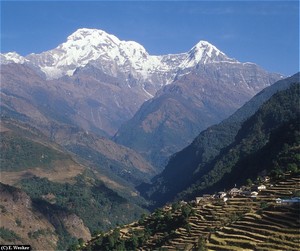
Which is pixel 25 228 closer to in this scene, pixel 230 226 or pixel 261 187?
pixel 261 187

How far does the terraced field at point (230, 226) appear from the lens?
2781 inches

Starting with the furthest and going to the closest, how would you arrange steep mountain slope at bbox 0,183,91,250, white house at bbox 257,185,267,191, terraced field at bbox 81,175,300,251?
steep mountain slope at bbox 0,183,91,250 < white house at bbox 257,185,267,191 < terraced field at bbox 81,175,300,251

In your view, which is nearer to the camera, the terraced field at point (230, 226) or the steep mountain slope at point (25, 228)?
the terraced field at point (230, 226)

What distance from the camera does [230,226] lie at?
78812 mm

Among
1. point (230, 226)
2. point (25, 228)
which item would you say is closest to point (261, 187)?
point (230, 226)

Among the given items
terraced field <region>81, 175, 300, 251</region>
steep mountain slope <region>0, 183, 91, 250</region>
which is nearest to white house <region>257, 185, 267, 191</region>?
terraced field <region>81, 175, 300, 251</region>

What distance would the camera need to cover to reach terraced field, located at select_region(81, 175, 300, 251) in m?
70.6

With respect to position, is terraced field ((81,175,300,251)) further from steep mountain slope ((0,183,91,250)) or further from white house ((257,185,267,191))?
steep mountain slope ((0,183,91,250))

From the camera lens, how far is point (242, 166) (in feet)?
605

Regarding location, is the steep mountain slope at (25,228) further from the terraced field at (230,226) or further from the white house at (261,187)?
the white house at (261,187)

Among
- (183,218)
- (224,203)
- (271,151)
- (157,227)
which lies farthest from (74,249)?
(271,151)

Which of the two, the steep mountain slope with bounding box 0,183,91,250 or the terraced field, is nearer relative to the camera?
→ the terraced field

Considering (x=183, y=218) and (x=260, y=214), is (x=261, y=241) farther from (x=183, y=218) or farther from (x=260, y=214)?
(x=183, y=218)

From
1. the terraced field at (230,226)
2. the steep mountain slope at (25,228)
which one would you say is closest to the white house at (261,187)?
the terraced field at (230,226)
